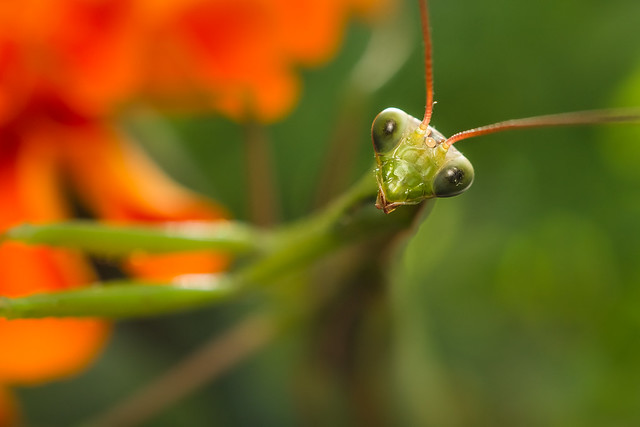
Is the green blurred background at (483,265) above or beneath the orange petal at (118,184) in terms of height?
beneath

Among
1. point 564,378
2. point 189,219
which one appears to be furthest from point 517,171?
point 189,219

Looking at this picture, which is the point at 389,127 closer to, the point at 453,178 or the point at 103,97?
the point at 453,178

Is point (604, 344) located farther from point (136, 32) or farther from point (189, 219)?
point (136, 32)

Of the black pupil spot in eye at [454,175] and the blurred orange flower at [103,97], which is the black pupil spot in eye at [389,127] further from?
the blurred orange flower at [103,97]

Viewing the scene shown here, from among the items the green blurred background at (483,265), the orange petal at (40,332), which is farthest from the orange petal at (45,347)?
the green blurred background at (483,265)

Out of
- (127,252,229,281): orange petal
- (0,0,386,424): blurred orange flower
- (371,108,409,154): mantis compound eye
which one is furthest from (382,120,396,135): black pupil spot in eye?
(127,252,229,281): orange petal

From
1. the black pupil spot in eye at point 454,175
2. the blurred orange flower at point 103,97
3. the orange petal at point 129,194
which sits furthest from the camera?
the orange petal at point 129,194
